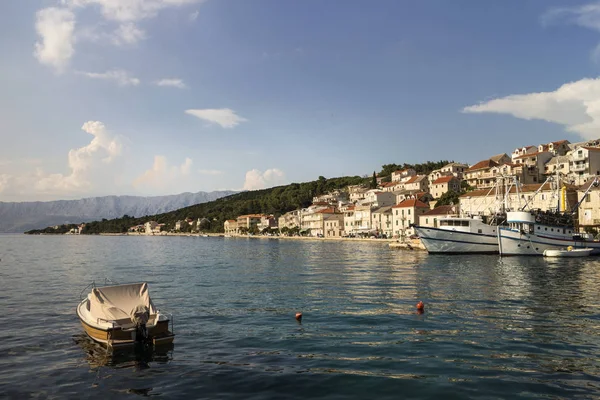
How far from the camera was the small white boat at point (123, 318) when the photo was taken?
14.8m

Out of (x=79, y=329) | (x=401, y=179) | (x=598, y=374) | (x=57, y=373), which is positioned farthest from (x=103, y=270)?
(x=401, y=179)

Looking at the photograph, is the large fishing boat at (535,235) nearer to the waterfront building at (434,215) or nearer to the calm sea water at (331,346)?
the calm sea water at (331,346)

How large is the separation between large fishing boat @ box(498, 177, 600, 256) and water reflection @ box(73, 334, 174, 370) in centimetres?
5097

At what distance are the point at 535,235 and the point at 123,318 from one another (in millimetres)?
54646

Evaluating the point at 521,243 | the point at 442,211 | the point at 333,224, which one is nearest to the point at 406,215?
the point at 442,211

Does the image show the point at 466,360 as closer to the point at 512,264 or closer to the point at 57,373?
the point at 57,373

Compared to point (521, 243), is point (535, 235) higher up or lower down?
higher up

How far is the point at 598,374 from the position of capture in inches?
477

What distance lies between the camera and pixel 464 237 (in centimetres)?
5806

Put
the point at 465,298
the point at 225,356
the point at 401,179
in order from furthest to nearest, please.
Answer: the point at 401,179 → the point at 465,298 → the point at 225,356

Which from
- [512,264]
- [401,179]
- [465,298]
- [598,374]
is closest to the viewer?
[598,374]

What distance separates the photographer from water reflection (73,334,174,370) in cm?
1371

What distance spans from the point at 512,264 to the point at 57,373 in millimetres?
43287

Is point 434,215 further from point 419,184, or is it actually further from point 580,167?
point 419,184
